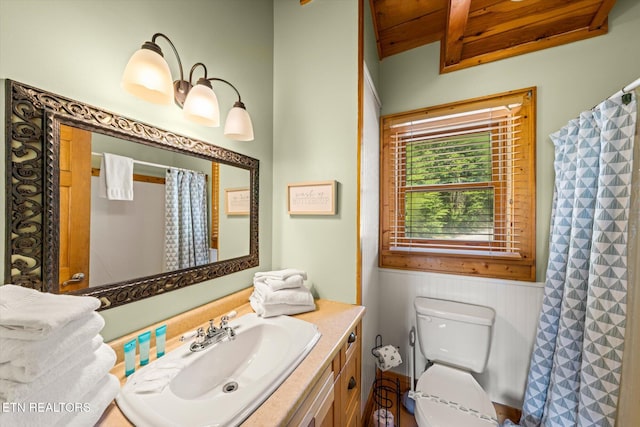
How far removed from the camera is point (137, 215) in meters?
0.82

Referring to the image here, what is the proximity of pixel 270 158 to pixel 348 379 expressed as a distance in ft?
4.11

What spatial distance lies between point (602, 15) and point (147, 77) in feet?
7.28

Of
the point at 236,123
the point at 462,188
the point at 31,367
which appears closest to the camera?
the point at 31,367

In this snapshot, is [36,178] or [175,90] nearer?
[36,178]

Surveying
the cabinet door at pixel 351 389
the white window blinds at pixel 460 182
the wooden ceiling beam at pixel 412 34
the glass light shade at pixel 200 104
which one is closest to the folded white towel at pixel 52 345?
the glass light shade at pixel 200 104

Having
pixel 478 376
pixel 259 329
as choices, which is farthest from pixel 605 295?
pixel 259 329

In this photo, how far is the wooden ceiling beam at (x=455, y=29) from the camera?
3.88ft

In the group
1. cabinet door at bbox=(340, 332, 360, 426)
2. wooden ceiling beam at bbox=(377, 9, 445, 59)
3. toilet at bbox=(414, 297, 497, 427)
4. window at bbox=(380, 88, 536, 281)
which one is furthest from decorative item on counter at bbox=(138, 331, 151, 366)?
wooden ceiling beam at bbox=(377, 9, 445, 59)

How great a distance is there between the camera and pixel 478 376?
1.54 metres

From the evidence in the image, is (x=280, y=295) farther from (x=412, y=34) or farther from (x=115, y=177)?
(x=412, y=34)

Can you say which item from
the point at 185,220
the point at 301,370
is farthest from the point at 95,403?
the point at 185,220

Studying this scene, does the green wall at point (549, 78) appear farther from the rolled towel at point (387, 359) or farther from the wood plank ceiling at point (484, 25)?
the rolled towel at point (387, 359)

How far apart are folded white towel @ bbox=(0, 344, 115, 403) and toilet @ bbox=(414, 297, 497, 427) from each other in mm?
1270

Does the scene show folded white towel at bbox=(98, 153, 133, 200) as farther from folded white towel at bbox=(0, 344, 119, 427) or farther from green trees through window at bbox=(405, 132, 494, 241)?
green trees through window at bbox=(405, 132, 494, 241)
